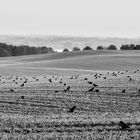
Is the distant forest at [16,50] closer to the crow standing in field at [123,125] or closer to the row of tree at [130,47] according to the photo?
the row of tree at [130,47]

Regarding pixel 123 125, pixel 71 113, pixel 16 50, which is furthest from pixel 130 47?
pixel 123 125

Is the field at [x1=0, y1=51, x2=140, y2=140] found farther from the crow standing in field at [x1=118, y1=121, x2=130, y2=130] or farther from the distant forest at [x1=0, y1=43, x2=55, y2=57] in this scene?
the distant forest at [x1=0, y1=43, x2=55, y2=57]

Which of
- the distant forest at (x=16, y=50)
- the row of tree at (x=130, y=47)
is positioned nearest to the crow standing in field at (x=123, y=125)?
the row of tree at (x=130, y=47)

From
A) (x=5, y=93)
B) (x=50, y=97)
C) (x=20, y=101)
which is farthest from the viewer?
(x=5, y=93)

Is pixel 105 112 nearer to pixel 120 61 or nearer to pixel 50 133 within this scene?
pixel 50 133

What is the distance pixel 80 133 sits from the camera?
8.88 metres

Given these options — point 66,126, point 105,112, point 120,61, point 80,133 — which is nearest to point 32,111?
point 105,112

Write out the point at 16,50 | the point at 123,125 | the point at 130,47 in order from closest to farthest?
the point at 123,125, the point at 130,47, the point at 16,50

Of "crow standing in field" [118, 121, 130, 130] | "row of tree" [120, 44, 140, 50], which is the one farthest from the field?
"row of tree" [120, 44, 140, 50]

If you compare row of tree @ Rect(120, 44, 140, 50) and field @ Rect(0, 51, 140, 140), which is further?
row of tree @ Rect(120, 44, 140, 50)

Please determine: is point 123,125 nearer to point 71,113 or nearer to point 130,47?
point 71,113

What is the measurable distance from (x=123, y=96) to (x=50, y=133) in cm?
700

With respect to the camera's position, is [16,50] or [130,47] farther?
[16,50]

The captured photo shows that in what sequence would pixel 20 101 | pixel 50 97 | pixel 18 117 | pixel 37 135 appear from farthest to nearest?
1. pixel 50 97
2. pixel 20 101
3. pixel 18 117
4. pixel 37 135
